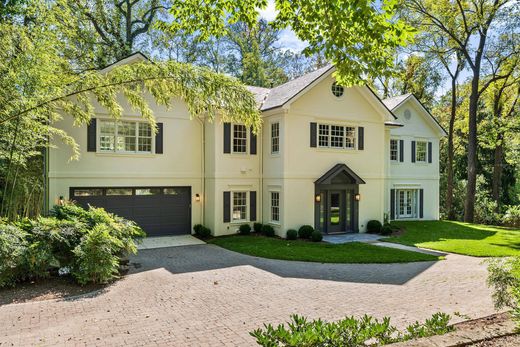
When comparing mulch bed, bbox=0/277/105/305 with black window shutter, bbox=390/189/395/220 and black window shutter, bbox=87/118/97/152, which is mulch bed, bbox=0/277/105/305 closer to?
black window shutter, bbox=87/118/97/152

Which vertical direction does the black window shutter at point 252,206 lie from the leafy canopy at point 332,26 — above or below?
below

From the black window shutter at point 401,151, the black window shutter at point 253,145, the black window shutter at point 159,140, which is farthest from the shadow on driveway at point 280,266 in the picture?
the black window shutter at point 401,151

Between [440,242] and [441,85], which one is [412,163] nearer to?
[440,242]

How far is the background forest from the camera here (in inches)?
295

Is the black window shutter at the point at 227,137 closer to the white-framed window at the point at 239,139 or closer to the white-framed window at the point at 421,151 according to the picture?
the white-framed window at the point at 239,139

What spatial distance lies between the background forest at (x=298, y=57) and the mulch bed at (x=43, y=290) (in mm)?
3852

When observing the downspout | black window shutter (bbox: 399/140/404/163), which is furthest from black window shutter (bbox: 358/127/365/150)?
the downspout

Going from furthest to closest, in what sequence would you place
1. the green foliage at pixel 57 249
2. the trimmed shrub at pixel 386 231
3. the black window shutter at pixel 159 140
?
the trimmed shrub at pixel 386 231 < the black window shutter at pixel 159 140 < the green foliage at pixel 57 249

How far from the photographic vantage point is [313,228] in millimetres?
15969

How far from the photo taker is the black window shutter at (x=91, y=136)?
14.5m

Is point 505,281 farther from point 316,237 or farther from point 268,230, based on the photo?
point 268,230

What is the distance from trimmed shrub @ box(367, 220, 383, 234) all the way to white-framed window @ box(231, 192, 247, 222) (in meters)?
6.13

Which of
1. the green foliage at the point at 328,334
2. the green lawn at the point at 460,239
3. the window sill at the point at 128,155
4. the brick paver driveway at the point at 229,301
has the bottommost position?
the green lawn at the point at 460,239

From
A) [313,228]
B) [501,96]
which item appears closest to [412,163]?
Answer: [313,228]
